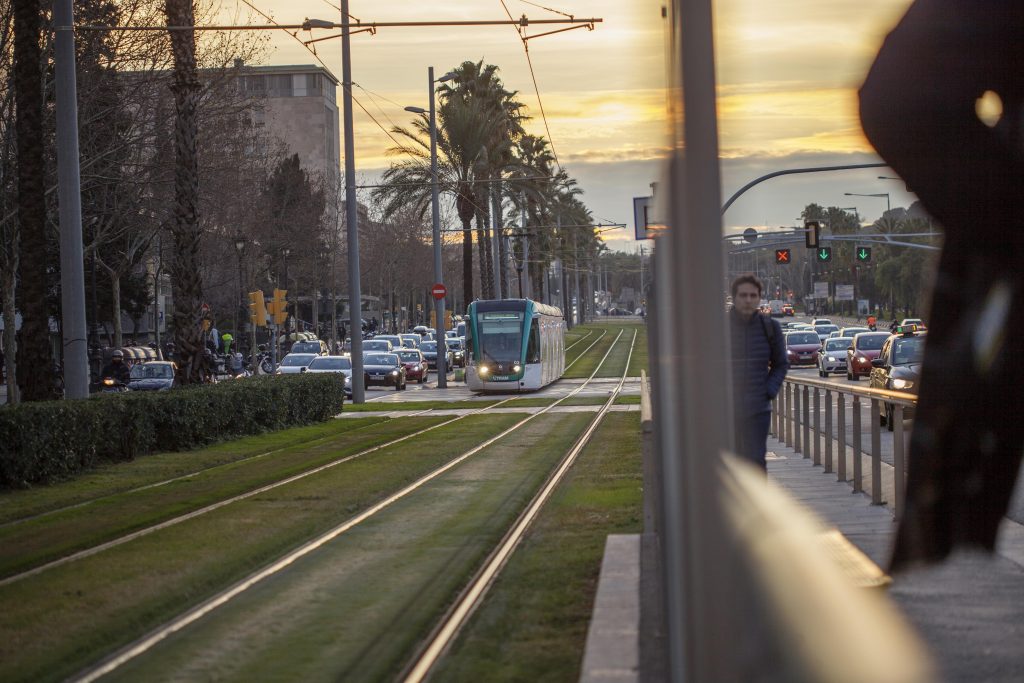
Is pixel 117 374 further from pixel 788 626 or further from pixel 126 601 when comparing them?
pixel 788 626

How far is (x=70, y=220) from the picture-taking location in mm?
18078

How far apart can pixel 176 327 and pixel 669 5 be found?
2195 cm

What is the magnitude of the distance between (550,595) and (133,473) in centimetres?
984

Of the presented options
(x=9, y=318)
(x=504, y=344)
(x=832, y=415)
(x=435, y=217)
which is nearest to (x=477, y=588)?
(x=832, y=415)

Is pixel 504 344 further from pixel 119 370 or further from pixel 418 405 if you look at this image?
pixel 119 370

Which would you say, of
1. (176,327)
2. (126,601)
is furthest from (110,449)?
(126,601)

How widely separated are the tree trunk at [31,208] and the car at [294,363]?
28.0 meters

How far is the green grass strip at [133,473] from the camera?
13711 mm

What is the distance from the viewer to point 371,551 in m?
10.3

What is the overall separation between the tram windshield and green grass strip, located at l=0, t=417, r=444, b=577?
20096 millimetres

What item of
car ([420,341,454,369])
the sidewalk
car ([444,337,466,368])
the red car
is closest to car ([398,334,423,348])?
car ([420,341,454,369])

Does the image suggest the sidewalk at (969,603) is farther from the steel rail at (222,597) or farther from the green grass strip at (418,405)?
the green grass strip at (418,405)

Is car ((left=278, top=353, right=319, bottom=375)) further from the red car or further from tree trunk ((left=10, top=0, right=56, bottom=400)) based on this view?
tree trunk ((left=10, top=0, right=56, bottom=400))

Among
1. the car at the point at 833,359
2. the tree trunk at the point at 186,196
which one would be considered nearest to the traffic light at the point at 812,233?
the tree trunk at the point at 186,196
